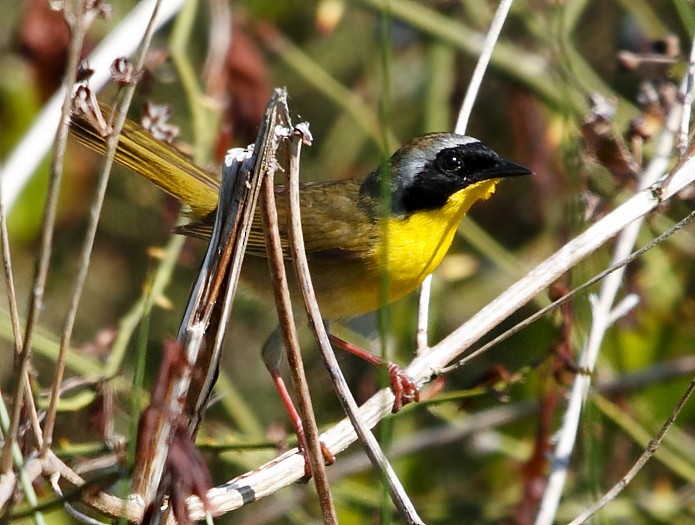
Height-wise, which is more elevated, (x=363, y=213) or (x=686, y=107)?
(x=363, y=213)

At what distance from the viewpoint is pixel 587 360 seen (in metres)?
2.30

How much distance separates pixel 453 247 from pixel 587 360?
2.13 meters

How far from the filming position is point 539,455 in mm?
3365

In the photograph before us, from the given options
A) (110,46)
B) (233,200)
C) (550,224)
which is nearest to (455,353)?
(233,200)

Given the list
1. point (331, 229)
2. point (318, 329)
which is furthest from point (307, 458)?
point (331, 229)

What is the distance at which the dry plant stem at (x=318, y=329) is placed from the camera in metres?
1.56

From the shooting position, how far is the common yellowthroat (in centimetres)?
300

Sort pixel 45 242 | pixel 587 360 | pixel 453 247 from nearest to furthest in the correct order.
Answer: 1. pixel 45 242
2. pixel 587 360
3. pixel 453 247

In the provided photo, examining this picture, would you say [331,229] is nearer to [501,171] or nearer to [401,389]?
[501,171]

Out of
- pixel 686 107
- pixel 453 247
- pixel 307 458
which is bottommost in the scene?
pixel 307 458

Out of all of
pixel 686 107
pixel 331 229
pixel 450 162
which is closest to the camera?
pixel 686 107

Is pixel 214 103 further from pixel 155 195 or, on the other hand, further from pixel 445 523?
pixel 445 523

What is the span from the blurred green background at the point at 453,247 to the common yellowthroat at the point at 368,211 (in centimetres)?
17

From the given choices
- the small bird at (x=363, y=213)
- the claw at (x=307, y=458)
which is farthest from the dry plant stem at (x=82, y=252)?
the small bird at (x=363, y=213)
